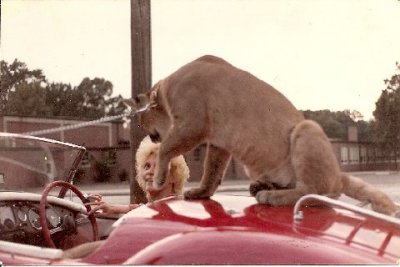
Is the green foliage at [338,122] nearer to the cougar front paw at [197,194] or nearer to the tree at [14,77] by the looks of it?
the cougar front paw at [197,194]

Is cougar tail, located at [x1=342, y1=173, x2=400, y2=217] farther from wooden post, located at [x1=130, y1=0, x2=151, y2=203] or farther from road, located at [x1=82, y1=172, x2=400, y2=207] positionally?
wooden post, located at [x1=130, y1=0, x2=151, y2=203]

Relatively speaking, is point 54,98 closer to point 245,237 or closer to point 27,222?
point 27,222

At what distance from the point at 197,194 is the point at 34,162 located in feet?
3.23

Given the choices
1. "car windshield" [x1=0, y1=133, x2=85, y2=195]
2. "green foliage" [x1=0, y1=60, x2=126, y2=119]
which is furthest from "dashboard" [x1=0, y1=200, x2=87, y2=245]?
"green foliage" [x1=0, y1=60, x2=126, y2=119]

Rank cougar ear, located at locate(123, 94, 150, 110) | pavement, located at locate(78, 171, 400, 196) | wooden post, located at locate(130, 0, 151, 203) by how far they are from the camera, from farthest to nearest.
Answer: wooden post, located at locate(130, 0, 151, 203), pavement, located at locate(78, 171, 400, 196), cougar ear, located at locate(123, 94, 150, 110)

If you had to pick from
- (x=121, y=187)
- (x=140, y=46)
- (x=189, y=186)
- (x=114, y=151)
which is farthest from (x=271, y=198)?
(x=114, y=151)

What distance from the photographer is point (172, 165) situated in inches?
129

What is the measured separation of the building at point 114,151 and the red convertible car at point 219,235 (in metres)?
0.30

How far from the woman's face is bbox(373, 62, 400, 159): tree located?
1302mm

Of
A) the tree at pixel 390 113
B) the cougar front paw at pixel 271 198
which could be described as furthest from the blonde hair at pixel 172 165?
the tree at pixel 390 113

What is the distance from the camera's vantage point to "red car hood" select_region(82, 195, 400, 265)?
175cm

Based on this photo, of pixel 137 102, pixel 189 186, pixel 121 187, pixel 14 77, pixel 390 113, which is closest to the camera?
pixel 390 113

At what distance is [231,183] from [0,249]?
131 cm

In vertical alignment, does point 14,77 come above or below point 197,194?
above
